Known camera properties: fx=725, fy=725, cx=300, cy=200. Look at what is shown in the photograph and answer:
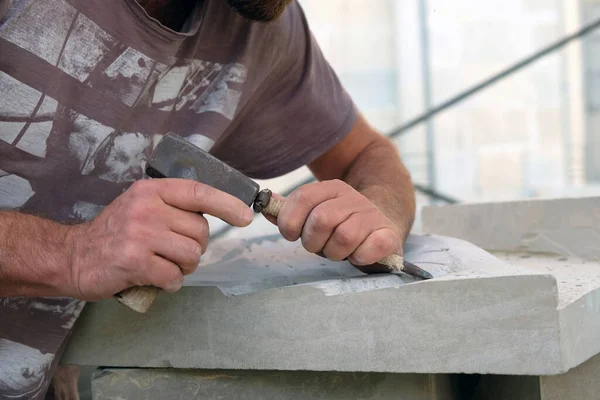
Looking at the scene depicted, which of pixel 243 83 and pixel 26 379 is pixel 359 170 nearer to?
pixel 243 83

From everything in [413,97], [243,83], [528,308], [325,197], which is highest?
[243,83]

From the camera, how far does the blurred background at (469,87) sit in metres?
4.89

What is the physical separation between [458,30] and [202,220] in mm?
4334

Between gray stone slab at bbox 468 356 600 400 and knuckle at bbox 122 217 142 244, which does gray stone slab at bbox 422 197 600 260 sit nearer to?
gray stone slab at bbox 468 356 600 400

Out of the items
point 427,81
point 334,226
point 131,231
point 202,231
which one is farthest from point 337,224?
point 427,81

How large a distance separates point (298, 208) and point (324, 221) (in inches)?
2.0

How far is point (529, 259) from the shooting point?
6.32 ft

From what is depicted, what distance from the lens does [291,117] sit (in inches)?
77.4

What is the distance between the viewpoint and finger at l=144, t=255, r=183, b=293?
3.69 ft

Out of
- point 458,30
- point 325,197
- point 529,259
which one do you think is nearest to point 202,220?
point 325,197

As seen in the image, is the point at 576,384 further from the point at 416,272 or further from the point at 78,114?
the point at 78,114

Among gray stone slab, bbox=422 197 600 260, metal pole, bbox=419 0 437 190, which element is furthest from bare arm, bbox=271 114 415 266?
metal pole, bbox=419 0 437 190

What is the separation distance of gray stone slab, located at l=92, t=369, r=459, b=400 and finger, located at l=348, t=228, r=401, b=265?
20cm

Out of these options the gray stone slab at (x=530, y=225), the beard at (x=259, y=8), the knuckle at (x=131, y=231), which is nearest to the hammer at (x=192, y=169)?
the knuckle at (x=131, y=231)
